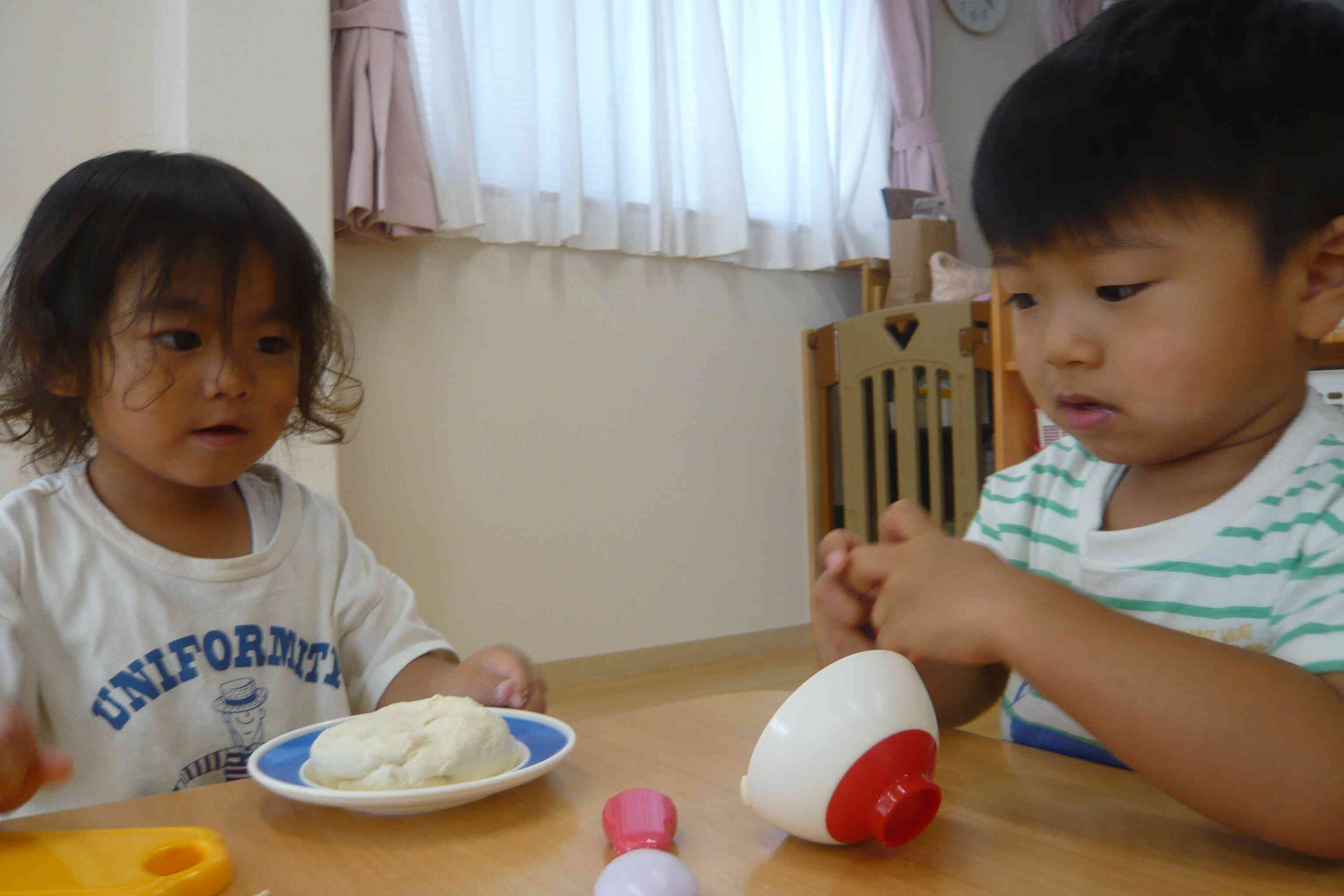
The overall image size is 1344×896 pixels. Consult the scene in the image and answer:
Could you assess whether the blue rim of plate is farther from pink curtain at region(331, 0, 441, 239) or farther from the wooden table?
pink curtain at region(331, 0, 441, 239)

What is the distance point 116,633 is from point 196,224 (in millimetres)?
332

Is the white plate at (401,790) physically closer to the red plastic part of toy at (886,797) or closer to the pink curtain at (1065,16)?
the red plastic part of toy at (886,797)

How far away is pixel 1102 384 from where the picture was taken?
55 cm

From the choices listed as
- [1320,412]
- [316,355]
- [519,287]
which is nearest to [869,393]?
[519,287]

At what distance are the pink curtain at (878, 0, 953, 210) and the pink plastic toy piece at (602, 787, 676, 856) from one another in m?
2.98

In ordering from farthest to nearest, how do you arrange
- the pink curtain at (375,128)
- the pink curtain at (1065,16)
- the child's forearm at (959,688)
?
the pink curtain at (1065,16)
the pink curtain at (375,128)
the child's forearm at (959,688)

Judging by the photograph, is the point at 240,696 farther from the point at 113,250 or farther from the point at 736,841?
the point at 736,841

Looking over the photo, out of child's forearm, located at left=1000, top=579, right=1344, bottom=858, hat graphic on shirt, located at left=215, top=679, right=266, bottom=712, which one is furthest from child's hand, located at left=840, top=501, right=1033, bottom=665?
hat graphic on shirt, located at left=215, top=679, right=266, bottom=712

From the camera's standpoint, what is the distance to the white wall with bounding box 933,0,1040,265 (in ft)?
11.3

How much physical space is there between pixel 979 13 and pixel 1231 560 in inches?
136

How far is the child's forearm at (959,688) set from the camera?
0.66 m

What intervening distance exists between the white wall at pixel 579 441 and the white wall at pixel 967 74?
0.71m

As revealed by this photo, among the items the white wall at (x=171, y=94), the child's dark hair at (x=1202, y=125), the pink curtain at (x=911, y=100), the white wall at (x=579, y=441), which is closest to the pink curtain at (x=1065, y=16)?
the pink curtain at (x=911, y=100)

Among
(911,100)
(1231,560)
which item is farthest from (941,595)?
(911,100)
